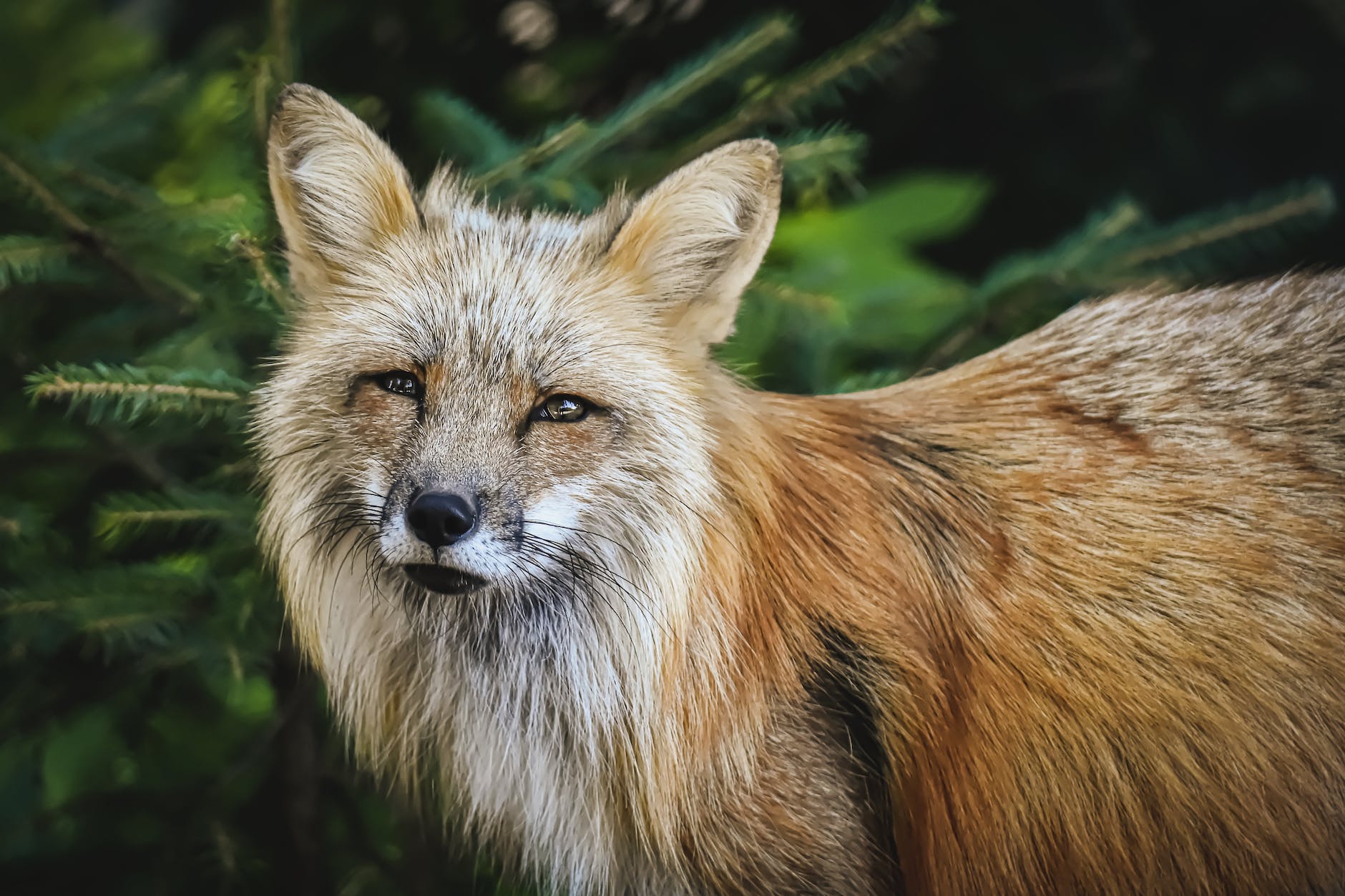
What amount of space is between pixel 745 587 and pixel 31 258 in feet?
5.30

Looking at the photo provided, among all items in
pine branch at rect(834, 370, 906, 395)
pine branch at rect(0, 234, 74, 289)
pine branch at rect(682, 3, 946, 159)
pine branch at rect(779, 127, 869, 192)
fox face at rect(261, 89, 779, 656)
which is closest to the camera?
fox face at rect(261, 89, 779, 656)

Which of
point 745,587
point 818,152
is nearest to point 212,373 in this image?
point 745,587

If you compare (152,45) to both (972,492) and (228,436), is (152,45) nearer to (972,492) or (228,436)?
(228,436)

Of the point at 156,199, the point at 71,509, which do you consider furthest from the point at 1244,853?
the point at 71,509

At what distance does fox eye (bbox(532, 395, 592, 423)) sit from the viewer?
2139mm

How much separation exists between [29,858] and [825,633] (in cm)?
204

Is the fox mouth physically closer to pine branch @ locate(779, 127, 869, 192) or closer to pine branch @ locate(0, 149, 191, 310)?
pine branch @ locate(0, 149, 191, 310)

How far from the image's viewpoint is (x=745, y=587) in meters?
2.21

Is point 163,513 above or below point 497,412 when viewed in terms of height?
below

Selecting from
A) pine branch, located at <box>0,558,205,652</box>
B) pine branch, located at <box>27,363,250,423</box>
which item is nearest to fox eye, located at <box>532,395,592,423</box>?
pine branch, located at <box>27,363,250,423</box>

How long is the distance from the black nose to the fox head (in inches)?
3.2

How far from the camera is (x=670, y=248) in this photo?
228 centimetres

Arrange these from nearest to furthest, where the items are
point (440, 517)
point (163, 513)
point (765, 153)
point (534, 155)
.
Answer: point (440, 517) → point (765, 153) → point (163, 513) → point (534, 155)

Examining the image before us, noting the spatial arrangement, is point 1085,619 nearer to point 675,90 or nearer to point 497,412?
point 497,412
